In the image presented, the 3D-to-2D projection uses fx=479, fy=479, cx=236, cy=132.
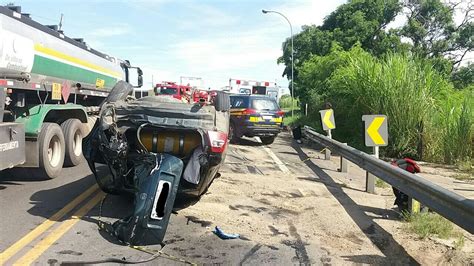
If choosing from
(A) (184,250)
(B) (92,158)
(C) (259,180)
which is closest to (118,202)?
(B) (92,158)

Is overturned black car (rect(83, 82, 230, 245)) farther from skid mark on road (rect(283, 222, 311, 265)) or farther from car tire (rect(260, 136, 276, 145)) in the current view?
car tire (rect(260, 136, 276, 145))

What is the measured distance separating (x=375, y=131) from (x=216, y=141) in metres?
4.15

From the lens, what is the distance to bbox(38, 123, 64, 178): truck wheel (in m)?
8.58

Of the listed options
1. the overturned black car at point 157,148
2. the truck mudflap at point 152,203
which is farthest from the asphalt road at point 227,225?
the overturned black car at point 157,148

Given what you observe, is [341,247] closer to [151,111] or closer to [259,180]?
[151,111]

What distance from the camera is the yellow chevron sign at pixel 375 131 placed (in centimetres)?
904

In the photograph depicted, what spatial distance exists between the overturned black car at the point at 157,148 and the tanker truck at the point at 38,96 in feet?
6.98

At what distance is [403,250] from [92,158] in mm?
4102

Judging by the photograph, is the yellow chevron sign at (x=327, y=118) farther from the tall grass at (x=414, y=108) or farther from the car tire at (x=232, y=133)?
the car tire at (x=232, y=133)

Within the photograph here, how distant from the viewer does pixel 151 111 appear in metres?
6.54

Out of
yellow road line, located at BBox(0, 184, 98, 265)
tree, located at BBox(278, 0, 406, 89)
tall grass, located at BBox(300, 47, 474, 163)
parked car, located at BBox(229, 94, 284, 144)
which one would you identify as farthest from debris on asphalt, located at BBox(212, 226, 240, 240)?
tree, located at BBox(278, 0, 406, 89)

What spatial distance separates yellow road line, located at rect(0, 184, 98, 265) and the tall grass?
32.1 ft

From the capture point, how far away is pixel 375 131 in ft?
29.8

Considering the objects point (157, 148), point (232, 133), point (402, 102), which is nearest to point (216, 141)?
point (157, 148)
